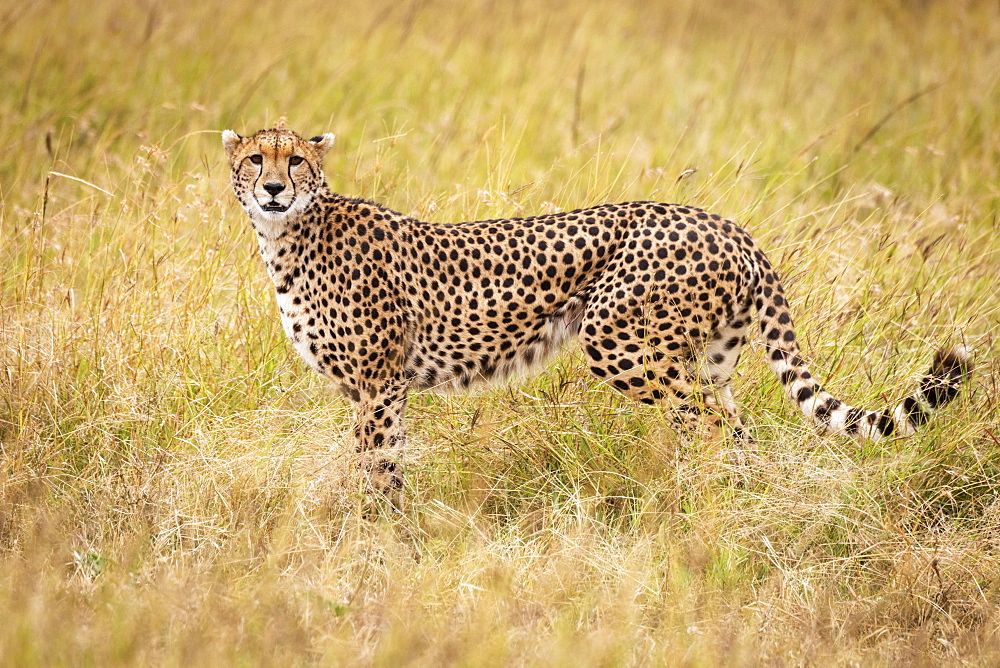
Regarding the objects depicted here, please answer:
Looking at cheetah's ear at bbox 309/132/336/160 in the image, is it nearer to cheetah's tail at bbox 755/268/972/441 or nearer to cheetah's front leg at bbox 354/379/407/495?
cheetah's front leg at bbox 354/379/407/495

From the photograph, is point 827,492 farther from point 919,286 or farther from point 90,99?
point 90,99

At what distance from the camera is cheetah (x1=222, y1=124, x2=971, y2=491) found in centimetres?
395

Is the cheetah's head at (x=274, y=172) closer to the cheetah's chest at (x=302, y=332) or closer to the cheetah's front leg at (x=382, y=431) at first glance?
the cheetah's chest at (x=302, y=332)

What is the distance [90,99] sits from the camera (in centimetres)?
696

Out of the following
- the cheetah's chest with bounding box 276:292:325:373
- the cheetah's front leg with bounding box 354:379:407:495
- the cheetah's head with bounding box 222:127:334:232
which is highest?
the cheetah's head with bounding box 222:127:334:232

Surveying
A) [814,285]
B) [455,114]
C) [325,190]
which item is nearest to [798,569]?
[814,285]

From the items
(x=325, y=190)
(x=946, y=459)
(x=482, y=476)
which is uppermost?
(x=325, y=190)

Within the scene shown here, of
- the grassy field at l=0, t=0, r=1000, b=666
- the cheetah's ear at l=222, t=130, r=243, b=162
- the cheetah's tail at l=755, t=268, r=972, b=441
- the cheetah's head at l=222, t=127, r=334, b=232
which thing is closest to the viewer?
the grassy field at l=0, t=0, r=1000, b=666

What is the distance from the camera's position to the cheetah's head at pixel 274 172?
3.90 metres

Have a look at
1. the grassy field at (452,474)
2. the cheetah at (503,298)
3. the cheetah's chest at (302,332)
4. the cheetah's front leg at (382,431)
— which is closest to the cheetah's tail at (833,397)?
the cheetah at (503,298)

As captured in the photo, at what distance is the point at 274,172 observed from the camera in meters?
3.90

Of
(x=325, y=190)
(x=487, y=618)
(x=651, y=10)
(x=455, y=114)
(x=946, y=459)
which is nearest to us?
(x=487, y=618)

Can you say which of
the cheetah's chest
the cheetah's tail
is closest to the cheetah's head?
the cheetah's chest

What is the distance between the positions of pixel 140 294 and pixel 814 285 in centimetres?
285
